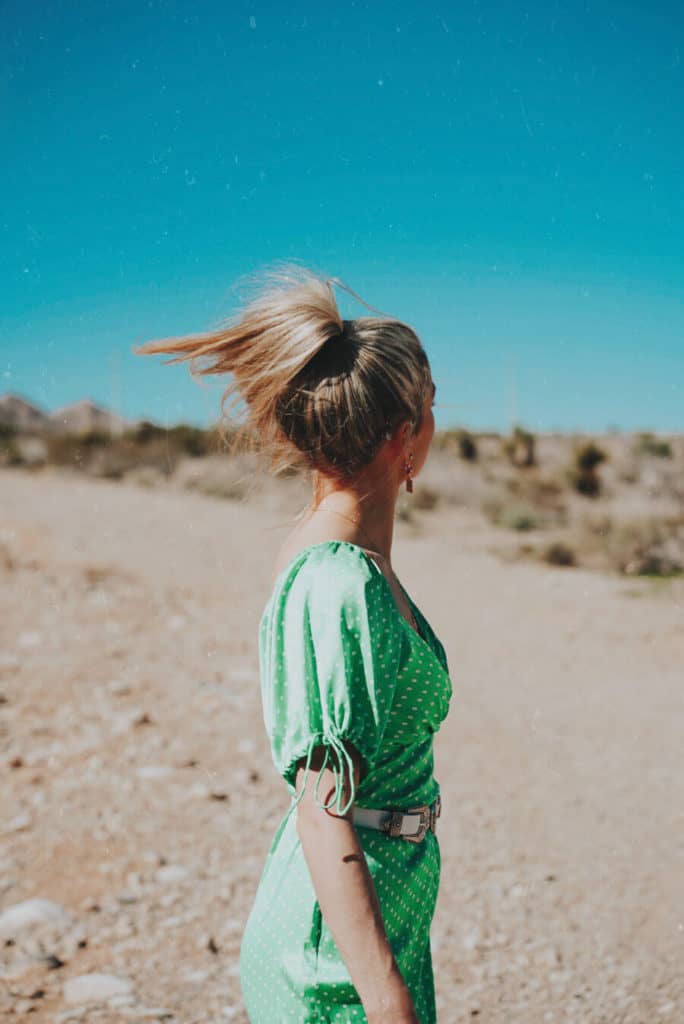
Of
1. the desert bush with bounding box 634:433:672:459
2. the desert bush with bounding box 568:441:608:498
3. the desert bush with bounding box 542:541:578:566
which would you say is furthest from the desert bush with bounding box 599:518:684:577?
the desert bush with bounding box 634:433:672:459

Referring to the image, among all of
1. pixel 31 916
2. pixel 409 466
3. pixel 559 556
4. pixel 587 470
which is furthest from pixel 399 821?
pixel 587 470

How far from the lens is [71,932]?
3299 mm

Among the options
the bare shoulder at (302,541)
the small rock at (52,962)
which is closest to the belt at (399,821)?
the bare shoulder at (302,541)

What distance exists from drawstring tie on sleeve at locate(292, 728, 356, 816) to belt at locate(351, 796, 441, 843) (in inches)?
6.0

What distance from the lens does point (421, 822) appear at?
1593 millimetres

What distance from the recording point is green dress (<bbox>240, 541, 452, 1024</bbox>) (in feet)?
4.49

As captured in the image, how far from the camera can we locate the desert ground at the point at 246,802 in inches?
122

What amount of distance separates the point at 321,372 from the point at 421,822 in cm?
78

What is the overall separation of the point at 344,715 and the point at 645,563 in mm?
11025

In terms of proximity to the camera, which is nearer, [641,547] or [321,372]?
[321,372]

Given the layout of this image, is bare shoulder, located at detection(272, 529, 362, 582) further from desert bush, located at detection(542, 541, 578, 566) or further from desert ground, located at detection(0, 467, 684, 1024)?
desert bush, located at detection(542, 541, 578, 566)

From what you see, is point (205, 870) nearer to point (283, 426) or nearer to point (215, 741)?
point (215, 741)

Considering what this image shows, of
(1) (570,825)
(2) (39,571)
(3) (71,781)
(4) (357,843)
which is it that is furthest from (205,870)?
(2) (39,571)

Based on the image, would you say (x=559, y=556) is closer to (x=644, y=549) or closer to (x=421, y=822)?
(x=644, y=549)
